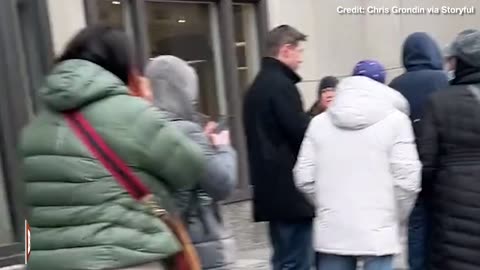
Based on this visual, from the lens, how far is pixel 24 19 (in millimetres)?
7582

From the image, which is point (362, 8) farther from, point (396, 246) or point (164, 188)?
point (164, 188)

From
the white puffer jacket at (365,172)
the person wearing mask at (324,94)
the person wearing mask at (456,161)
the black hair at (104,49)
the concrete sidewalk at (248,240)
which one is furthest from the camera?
the concrete sidewalk at (248,240)

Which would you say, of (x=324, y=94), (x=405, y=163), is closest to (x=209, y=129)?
(x=405, y=163)

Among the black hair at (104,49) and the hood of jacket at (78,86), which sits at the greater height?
the black hair at (104,49)

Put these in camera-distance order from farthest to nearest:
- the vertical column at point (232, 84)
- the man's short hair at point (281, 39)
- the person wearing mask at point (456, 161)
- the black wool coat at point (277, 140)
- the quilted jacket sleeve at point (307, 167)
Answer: the vertical column at point (232, 84) < the man's short hair at point (281, 39) < the black wool coat at point (277, 140) < the quilted jacket sleeve at point (307, 167) < the person wearing mask at point (456, 161)

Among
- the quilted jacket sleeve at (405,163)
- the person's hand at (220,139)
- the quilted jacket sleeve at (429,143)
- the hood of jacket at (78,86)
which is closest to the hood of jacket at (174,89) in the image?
the person's hand at (220,139)

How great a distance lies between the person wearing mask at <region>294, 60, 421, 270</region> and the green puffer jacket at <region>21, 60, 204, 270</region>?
1574mm

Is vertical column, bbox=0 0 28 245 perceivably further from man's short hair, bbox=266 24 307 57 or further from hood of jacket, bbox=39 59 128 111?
hood of jacket, bbox=39 59 128 111

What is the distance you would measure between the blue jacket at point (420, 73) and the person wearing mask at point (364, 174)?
51.3 inches

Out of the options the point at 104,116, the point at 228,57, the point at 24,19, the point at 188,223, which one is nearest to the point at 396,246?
the point at 188,223

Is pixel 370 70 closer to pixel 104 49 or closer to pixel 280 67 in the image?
pixel 280 67

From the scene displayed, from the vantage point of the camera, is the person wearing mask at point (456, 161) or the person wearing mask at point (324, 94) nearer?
the person wearing mask at point (456, 161)

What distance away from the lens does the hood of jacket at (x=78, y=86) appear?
2.94 metres

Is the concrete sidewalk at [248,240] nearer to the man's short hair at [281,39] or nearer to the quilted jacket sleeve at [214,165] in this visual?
the man's short hair at [281,39]
